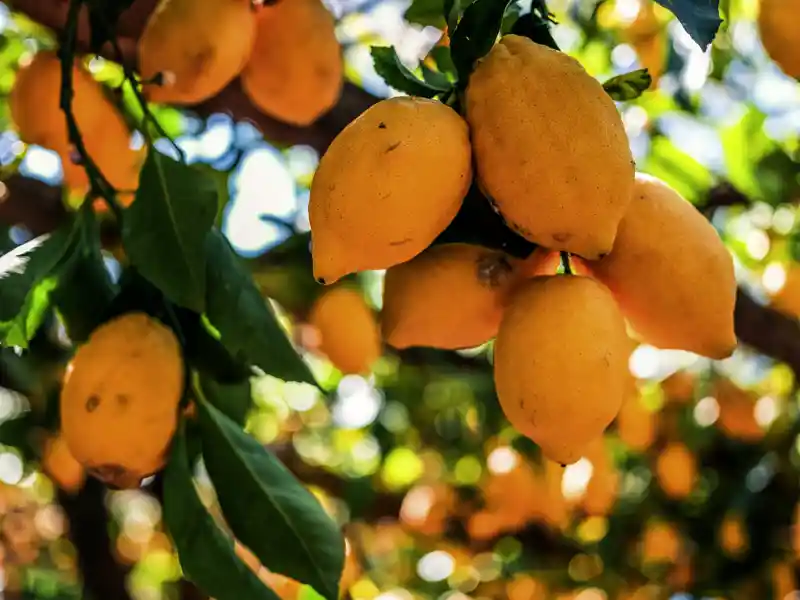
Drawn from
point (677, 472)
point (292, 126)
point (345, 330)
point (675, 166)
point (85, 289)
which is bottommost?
point (677, 472)

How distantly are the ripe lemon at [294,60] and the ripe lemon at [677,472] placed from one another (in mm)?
1434

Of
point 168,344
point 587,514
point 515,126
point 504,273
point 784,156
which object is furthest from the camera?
point 587,514

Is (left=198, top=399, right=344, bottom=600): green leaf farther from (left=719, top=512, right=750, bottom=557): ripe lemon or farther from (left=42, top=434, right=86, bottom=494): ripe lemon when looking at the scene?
(left=719, top=512, right=750, bottom=557): ripe lemon

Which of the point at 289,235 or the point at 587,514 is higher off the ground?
the point at 289,235

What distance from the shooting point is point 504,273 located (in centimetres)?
66

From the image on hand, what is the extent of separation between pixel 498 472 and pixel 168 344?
54.9 inches

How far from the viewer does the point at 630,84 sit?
65cm

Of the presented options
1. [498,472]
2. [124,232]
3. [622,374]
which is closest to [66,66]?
[124,232]

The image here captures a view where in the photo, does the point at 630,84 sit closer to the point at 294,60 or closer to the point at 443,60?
the point at 443,60

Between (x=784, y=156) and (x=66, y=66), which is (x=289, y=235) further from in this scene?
(x=784, y=156)

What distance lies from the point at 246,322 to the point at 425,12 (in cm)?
36

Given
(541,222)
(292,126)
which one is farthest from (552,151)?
(292,126)

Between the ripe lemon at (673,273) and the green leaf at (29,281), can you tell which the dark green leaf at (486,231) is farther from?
the green leaf at (29,281)

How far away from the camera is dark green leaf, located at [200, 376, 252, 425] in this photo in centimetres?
87
